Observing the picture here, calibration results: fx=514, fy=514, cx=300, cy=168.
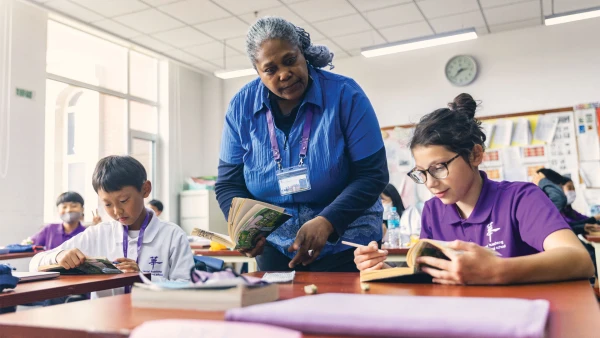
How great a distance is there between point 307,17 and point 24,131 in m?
2.91

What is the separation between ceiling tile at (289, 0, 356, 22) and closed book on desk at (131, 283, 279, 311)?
440 cm

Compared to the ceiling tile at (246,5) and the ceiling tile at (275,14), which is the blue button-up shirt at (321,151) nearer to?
the ceiling tile at (246,5)

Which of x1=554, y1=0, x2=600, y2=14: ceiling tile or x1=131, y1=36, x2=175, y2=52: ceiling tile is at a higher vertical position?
x1=131, y1=36, x2=175, y2=52: ceiling tile

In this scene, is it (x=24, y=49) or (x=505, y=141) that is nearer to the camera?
(x=24, y=49)

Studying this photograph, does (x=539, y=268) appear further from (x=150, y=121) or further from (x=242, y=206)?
(x=150, y=121)

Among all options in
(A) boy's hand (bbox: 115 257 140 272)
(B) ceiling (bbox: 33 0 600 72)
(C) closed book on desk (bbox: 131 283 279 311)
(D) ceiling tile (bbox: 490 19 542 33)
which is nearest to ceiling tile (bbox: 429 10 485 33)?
(B) ceiling (bbox: 33 0 600 72)

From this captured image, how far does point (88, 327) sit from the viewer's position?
613 mm

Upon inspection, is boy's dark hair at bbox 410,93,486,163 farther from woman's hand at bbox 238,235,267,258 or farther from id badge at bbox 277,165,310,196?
woman's hand at bbox 238,235,267,258

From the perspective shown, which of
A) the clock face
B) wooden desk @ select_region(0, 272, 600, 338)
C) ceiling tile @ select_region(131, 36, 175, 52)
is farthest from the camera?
the clock face

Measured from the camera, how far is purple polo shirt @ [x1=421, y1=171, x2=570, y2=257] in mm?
1168

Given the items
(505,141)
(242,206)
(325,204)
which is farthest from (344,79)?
(505,141)

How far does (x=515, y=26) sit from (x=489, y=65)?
0.48 meters

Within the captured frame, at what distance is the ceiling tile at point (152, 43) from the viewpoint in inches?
224

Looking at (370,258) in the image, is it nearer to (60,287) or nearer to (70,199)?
(60,287)
